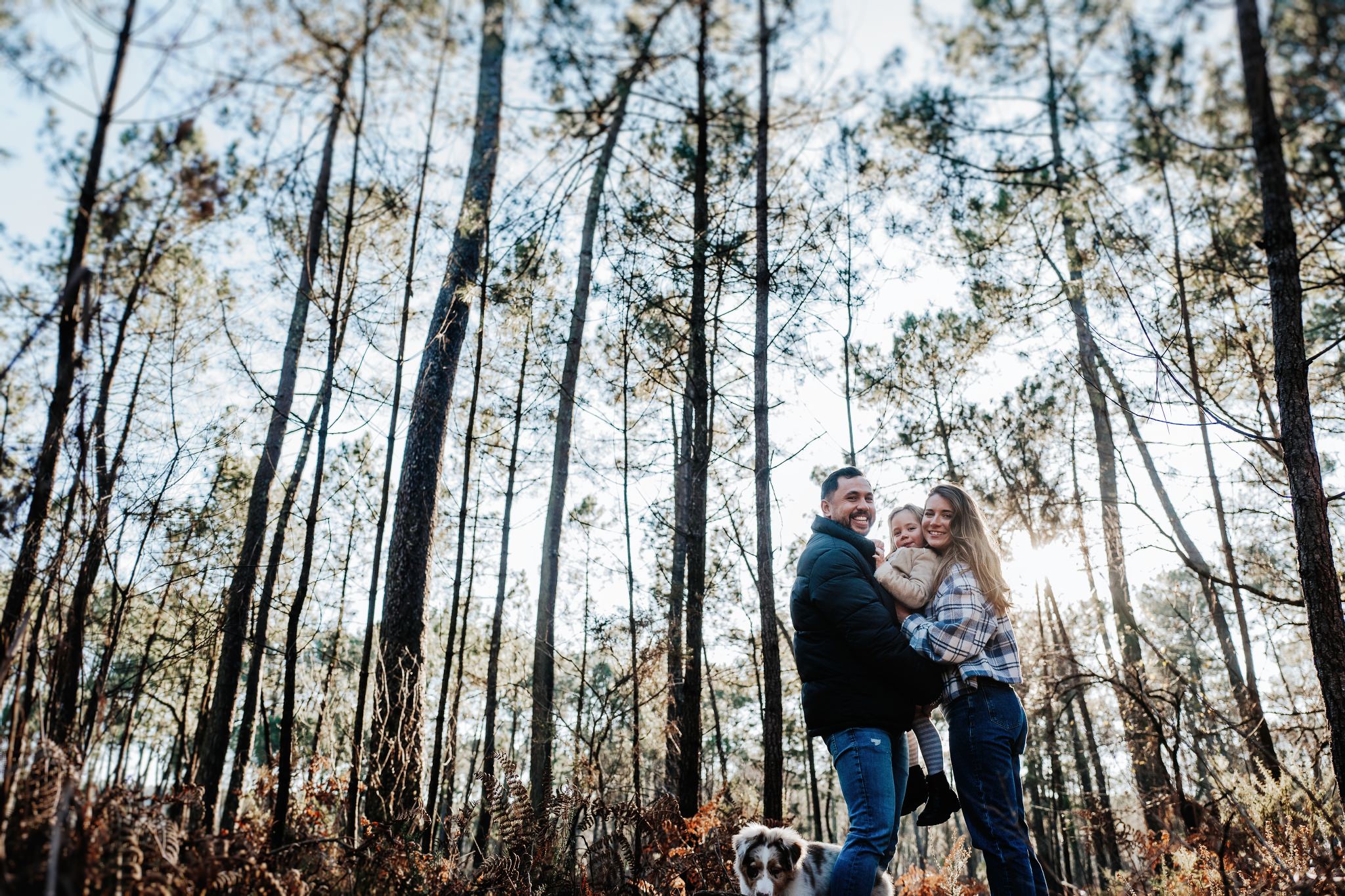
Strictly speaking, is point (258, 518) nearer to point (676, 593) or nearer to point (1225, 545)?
point (676, 593)

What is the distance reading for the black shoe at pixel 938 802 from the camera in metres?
3.01

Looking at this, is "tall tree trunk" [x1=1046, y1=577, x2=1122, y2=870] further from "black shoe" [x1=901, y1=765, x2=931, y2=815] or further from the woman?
the woman

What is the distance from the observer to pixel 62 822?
5.99 feet

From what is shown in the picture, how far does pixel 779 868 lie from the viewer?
3.16 m

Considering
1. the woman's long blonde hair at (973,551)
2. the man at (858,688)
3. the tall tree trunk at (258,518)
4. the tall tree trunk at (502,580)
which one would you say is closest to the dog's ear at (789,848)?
the man at (858,688)

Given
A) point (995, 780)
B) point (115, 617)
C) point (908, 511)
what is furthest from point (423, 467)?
point (995, 780)

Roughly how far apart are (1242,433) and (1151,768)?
8.36m

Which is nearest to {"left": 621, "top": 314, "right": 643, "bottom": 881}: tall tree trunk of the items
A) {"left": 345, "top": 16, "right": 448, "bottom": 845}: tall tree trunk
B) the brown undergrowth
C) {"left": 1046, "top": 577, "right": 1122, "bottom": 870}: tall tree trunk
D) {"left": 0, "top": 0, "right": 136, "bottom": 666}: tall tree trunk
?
the brown undergrowth

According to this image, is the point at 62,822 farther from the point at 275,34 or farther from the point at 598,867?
the point at 275,34

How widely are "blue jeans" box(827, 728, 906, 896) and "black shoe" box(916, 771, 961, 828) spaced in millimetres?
257

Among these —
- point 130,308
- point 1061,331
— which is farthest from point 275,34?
point 1061,331

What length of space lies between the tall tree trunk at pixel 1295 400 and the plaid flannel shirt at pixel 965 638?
1.19m

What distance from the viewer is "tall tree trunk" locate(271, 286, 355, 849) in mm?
3033

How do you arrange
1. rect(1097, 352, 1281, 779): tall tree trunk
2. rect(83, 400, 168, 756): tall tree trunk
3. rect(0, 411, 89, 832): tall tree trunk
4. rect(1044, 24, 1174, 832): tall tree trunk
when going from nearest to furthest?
rect(0, 411, 89, 832): tall tree trunk
rect(83, 400, 168, 756): tall tree trunk
rect(1097, 352, 1281, 779): tall tree trunk
rect(1044, 24, 1174, 832): tall tree trunk
